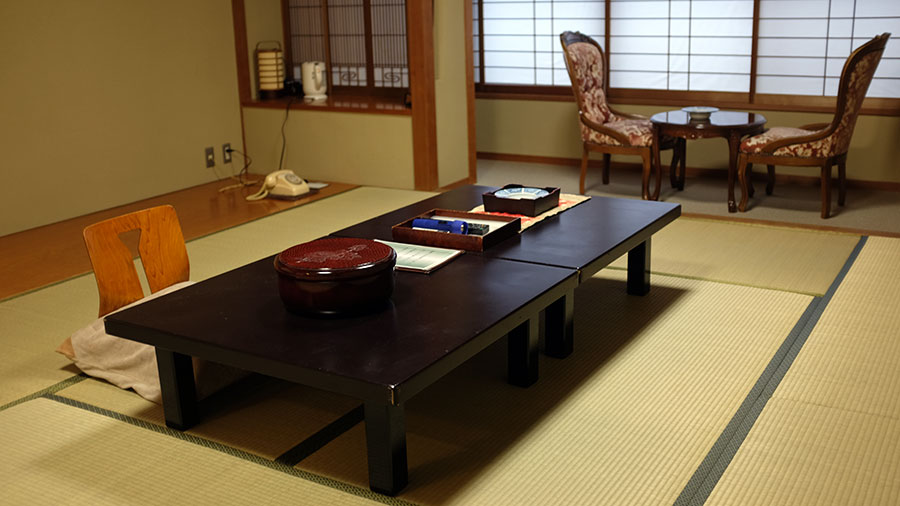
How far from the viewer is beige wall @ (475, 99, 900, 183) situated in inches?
222

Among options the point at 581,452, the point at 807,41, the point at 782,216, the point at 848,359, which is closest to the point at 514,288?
the point at 581,452

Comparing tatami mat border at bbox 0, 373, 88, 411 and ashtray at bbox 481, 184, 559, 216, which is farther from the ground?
ashtray at bbox 481, 184, 559, 216

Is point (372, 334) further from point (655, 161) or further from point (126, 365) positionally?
point (655, 161)

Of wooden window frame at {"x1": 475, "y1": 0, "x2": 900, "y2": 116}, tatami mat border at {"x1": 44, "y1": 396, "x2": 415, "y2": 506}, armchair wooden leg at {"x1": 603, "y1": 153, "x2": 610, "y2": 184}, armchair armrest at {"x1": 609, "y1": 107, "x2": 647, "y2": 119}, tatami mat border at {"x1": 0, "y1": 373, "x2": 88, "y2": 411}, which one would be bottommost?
tatami mat border at {"x1": 44, "y1": 396, "x2": 415, "y2": 506}

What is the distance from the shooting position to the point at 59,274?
14.0 feet

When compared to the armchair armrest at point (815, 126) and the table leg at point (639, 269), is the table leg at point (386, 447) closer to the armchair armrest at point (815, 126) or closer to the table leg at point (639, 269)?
the table leg at point (639, 269)

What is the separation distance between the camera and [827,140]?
4.93 meters

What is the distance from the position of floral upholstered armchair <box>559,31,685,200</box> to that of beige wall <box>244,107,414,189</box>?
1138 mm

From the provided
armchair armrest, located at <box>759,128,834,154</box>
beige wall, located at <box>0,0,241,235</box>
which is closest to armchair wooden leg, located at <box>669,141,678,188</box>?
armchair armrest, located at <box>759,128,834,154</box>

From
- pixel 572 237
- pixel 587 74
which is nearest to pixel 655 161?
pixel 587 74

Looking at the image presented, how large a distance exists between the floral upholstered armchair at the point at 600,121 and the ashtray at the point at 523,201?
80.2 inches

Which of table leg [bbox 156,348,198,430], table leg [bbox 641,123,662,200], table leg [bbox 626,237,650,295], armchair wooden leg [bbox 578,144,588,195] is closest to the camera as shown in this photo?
table leg [bbox 156,348,198,430]

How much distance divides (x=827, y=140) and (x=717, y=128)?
0.59 metres

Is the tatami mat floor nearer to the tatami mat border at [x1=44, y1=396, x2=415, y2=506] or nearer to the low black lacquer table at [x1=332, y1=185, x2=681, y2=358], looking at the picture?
the tatami mat border at [x1=44, y1=396, x2=415, y2=506]
